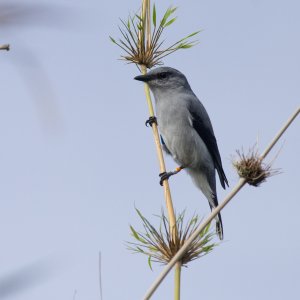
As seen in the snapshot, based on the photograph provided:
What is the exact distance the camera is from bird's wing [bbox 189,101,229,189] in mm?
6418

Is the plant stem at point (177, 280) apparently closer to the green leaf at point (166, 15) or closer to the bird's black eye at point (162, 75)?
→ the green leaf at point (166, 15)

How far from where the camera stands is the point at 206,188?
652 centimetres

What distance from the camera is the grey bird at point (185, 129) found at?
6188mm

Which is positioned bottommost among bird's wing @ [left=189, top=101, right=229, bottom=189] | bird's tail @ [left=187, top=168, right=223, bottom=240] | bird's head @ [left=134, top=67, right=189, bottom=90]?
bird's tail @ [left=187, top=168, right=223, bottom=240]

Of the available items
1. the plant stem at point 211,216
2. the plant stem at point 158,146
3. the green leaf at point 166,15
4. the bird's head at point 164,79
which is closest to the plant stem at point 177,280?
the plant stem at point 211,216

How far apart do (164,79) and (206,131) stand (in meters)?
0.77

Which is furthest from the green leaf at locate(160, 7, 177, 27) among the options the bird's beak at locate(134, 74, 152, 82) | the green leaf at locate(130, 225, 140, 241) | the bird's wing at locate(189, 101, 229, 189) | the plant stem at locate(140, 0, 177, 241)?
the bird's wing at locate(189, 101, 229, 189)

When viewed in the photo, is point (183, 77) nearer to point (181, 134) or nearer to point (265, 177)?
point (181, 134)

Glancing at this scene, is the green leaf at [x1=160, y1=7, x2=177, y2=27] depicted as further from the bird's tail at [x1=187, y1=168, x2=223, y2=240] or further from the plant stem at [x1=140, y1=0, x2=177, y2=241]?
the bird's tail at [x1=187, y1=168, x2=223, y2=240]

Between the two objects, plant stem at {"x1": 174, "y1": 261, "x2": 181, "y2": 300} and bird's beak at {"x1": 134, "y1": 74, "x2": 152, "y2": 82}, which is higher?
bird's beak at {"x1": 134, "y1": 74, "x2": 152, "y2": 82}

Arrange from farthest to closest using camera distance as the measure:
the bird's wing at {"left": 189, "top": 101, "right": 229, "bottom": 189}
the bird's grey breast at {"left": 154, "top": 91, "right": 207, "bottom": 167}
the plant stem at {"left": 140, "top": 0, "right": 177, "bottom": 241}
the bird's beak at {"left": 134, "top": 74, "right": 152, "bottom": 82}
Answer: the bird's wing at {"left": 189, "top": 101, "right": 229, "bottom": 189}
the bird's grey breast at {"left": 154, "top": 91, "right": 207, "bottom": 167}
the bird's beak at {"left": 134, "top": 74, "right": 152, "bottom": 82}
the plant stem at {"left": 140, "top": 0, "right": 177, "bottom": 241}

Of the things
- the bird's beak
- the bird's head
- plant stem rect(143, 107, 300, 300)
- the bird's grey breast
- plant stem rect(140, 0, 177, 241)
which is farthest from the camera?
the bird's head

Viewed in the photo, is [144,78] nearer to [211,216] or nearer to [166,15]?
[166,15]

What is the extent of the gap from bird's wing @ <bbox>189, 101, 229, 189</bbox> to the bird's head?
0.33m
